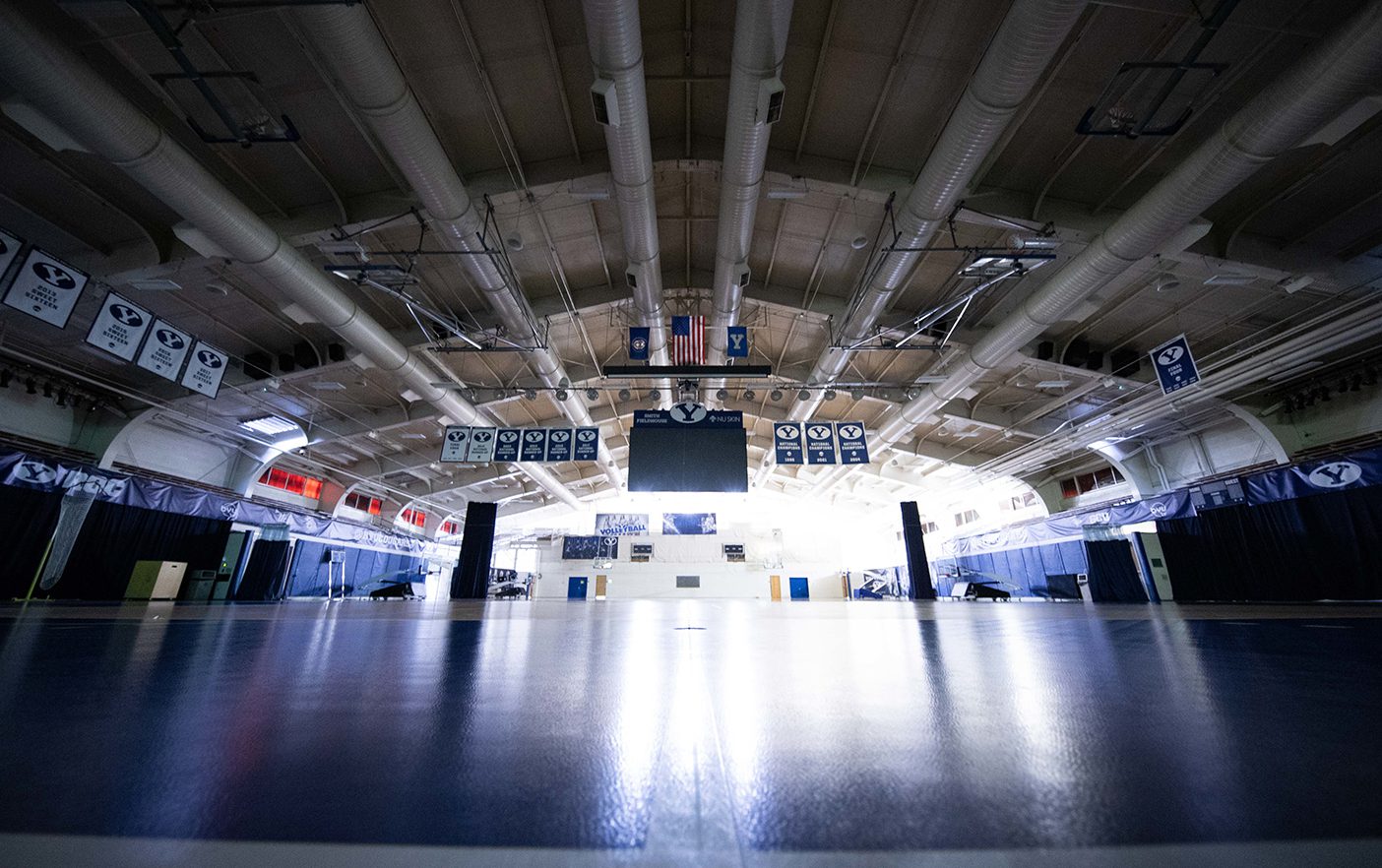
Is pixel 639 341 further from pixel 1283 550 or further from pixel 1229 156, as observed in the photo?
pixel 1283 550

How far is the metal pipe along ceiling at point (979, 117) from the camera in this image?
370cm

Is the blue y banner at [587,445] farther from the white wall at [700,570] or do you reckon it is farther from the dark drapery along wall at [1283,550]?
the white wall at [700,570]

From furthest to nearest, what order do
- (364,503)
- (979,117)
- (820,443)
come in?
(364,503) < (820,443) < (979,117)

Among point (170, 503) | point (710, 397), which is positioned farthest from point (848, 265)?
point (170, 503)

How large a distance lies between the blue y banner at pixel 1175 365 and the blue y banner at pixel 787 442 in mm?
5497

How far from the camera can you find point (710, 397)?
12.9 m

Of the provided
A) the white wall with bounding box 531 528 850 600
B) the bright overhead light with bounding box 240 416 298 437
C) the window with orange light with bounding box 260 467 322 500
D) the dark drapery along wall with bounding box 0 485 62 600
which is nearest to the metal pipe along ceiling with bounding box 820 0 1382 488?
the bright overhead light with bounding box 240 416 298 437

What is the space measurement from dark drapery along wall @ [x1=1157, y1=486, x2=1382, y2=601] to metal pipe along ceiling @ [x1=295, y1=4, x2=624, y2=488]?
12.4 m

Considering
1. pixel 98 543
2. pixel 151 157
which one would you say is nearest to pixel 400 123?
pixel 151 157

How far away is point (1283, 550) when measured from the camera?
27.1 feet

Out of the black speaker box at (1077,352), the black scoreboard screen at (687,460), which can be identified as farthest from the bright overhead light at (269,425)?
the black speaker box at (1077,352)

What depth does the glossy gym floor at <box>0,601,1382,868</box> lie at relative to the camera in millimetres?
400

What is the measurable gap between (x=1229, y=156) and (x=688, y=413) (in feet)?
24.9

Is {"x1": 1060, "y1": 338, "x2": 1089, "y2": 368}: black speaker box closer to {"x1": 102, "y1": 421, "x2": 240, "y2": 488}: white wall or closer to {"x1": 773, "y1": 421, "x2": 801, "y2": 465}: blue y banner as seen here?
{"x1": 773, "y1": 421, "x2": 801, "y2": 465}: blue y banner
